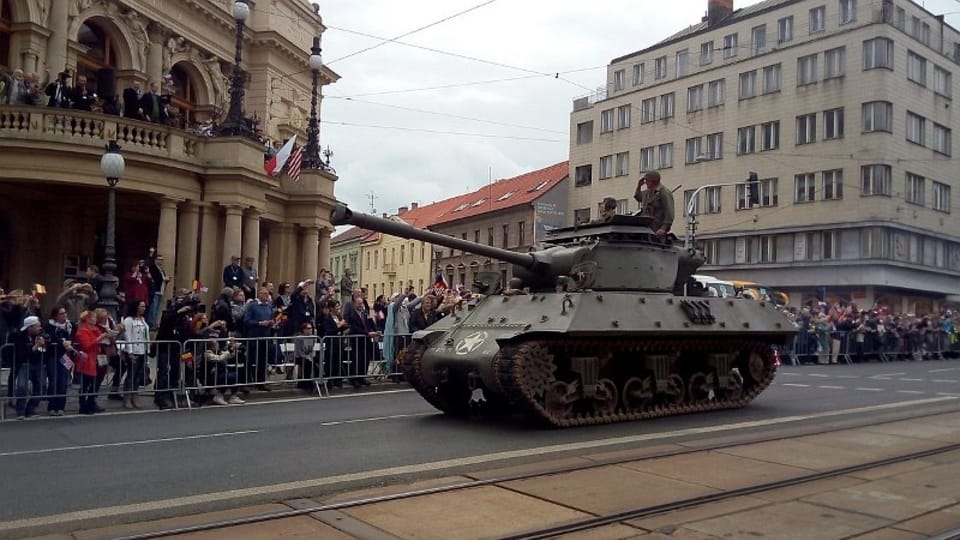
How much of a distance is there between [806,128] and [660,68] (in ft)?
33.9

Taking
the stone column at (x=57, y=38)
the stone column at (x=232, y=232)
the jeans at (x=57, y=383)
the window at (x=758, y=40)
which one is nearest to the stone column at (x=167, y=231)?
the stone column at (x=232, y=232)

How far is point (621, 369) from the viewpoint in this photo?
1169 centimetres

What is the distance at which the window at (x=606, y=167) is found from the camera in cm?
5169

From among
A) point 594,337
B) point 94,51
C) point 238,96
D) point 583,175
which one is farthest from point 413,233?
point 583,175

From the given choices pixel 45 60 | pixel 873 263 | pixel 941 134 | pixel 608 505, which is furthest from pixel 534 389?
pixel 941 134

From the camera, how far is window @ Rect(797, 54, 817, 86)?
136 ft

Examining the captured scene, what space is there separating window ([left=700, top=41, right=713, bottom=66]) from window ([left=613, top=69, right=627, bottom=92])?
5886 mm

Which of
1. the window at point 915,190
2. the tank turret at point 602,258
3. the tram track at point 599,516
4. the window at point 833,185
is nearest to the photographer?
the tram track at point 599,516

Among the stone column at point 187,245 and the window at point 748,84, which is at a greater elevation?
the window at point 748,84

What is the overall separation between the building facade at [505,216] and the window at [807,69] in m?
15.8

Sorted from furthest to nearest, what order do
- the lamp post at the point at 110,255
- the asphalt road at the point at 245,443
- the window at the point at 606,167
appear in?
the window at the point at 606,167
the lamp post at the point at 110,255
the asphalt road at the point at 245,443

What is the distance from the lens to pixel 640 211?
1293cm

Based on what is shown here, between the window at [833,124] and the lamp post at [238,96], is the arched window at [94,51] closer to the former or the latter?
the lamp post at [238,96]

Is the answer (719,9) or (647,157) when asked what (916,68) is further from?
(647,157)
